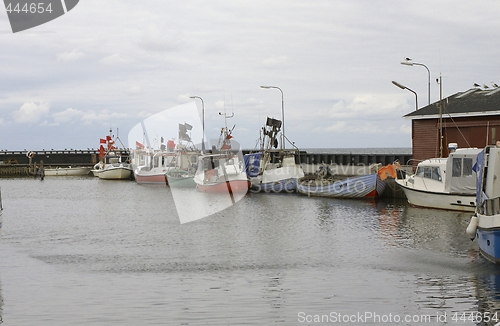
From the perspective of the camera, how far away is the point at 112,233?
104 ft

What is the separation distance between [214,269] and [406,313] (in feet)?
25.5

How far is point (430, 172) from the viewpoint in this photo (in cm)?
3688

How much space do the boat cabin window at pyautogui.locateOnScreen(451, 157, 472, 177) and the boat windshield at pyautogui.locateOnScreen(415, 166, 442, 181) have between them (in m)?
1.84

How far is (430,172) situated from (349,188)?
11.3m

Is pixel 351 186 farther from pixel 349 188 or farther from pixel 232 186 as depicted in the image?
pixel 232 186

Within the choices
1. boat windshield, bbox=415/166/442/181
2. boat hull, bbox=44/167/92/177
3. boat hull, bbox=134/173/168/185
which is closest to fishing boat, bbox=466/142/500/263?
boat windshield, bbox=415/166/442/181

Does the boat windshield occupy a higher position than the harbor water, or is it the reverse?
the boat windshield

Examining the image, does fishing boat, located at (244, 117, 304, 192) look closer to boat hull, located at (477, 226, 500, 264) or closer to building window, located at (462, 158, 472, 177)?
building window, located at (462, 158, 472, 177)

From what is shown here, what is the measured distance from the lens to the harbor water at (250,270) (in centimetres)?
1578

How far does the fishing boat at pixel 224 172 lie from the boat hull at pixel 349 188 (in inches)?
216

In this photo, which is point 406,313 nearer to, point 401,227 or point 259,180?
point 401,227

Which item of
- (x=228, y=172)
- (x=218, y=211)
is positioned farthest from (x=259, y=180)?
(x=218, y=211)

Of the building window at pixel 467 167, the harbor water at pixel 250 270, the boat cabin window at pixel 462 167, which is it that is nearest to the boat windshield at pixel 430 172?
the boat cabin window at pixel 462 167

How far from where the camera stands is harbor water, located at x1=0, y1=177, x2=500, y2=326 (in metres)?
15.8
